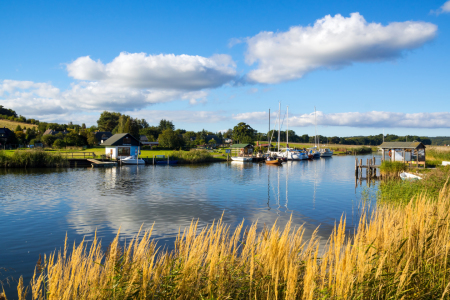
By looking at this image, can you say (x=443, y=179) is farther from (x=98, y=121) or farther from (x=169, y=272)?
(x=98, y=121)

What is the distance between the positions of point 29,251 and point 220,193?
17.4 metres

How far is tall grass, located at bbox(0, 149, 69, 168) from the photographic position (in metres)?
47.1

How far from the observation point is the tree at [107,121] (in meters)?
142

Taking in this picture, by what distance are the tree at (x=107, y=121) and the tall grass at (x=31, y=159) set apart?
94452 mm

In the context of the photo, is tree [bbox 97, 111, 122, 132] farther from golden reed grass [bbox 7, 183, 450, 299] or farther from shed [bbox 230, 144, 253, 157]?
golden reed grass [bbox 7, 183, 450, 299]

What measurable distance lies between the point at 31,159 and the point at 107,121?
324 ft

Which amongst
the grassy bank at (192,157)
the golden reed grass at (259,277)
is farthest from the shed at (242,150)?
the golden reed grass at (259,277)

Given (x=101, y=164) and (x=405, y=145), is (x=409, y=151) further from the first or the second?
(x=101, y=164)

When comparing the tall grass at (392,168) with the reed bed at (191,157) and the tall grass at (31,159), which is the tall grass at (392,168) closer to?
the reed bed at (191,157)

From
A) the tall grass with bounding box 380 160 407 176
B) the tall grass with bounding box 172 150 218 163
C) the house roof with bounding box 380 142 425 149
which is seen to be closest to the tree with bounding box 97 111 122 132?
the tall grass with bounding box 172 150 218 163

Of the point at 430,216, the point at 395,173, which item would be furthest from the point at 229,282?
the point at 395,173

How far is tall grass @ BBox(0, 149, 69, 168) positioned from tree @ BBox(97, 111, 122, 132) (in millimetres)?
94452

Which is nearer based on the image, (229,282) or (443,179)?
(229,282)

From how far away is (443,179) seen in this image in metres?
16.4
